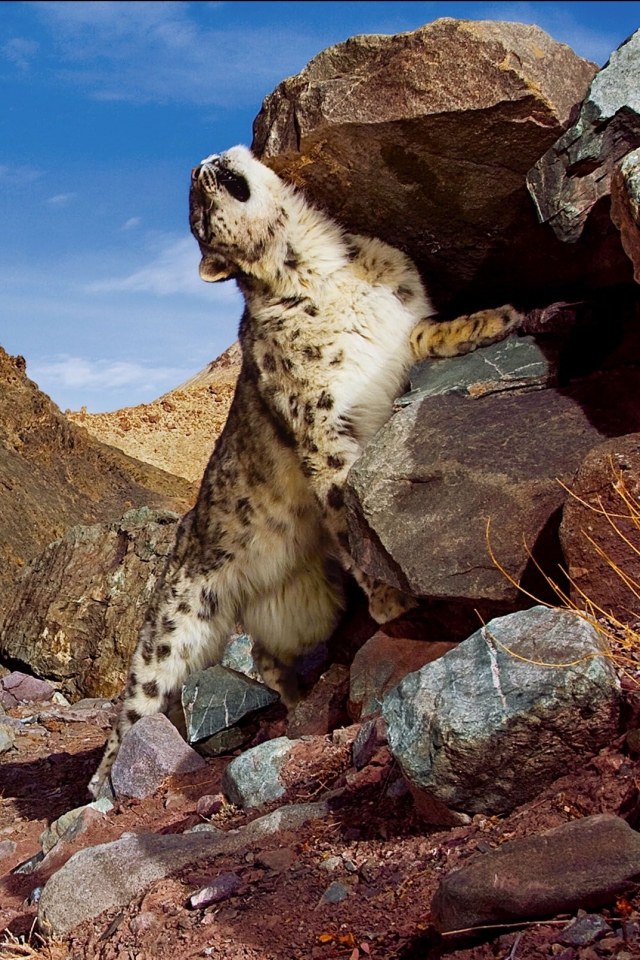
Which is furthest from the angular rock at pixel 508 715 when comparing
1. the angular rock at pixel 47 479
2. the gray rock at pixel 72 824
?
the angular rock at pixel 47 479

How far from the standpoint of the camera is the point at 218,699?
19.5ft

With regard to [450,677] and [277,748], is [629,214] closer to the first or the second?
[450,677]

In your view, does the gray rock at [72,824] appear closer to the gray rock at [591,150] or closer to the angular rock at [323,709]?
the angular rock at [323,709]

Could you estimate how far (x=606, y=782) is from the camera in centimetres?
295

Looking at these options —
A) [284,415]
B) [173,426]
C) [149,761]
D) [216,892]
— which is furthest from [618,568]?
[173,426]

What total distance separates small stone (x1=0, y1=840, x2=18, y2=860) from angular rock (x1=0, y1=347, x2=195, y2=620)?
649 cm

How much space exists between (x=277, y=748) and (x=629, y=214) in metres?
2.70

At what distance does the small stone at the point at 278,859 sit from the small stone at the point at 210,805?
1089 mm

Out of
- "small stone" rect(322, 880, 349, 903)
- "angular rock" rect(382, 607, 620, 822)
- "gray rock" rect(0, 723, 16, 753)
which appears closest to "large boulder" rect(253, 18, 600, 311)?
"angular rock" rect(382, 607, 620, 822)

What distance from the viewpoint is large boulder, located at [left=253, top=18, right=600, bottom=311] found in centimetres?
480

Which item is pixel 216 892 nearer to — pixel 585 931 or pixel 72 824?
pixel 585 931

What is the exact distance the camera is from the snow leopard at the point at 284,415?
5129 mm

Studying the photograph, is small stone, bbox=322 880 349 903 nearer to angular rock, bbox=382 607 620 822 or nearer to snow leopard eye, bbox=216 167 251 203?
angular rock, bbox=382 607 620 822

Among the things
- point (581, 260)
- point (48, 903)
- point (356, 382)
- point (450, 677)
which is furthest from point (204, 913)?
point (581, 260)
